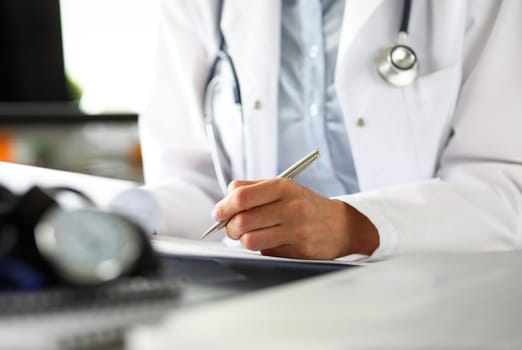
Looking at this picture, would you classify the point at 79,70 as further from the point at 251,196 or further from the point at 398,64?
the point at 251,196

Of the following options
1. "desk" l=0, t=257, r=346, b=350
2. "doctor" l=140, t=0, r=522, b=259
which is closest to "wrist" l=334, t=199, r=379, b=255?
"doctor" l=140, t=0, r=522, b=259

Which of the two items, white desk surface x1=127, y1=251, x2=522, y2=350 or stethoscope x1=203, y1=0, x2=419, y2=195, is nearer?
white desk surface x1=127, y1=251, x2=522, y2=350

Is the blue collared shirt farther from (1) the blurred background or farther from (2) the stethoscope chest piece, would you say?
(1) the blurred background

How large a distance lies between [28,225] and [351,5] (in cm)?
66

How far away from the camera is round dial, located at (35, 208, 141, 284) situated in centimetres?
34

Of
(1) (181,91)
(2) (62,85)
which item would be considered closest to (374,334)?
(1) (181,91)

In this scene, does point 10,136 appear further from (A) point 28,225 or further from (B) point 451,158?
(A) point 28,225

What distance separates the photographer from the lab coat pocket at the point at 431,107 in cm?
90

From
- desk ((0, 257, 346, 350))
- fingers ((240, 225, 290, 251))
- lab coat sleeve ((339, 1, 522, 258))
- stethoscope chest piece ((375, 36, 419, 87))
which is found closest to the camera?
desk ((0, 257, 346, 350))

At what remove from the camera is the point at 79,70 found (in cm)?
240

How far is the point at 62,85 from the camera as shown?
2375mm

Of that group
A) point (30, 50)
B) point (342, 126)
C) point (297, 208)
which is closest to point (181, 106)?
point (342, 126)

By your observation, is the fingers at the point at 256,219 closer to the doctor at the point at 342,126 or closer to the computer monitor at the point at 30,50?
the doctor at the point at 342,126

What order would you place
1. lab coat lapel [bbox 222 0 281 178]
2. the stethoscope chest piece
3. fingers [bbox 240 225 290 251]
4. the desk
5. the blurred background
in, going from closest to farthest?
the desk < fingers [bbox 240 225 290 251] < the stethoscope chest piece < lab coat lapel [bbox 222 0 281 178] < the blurred background
